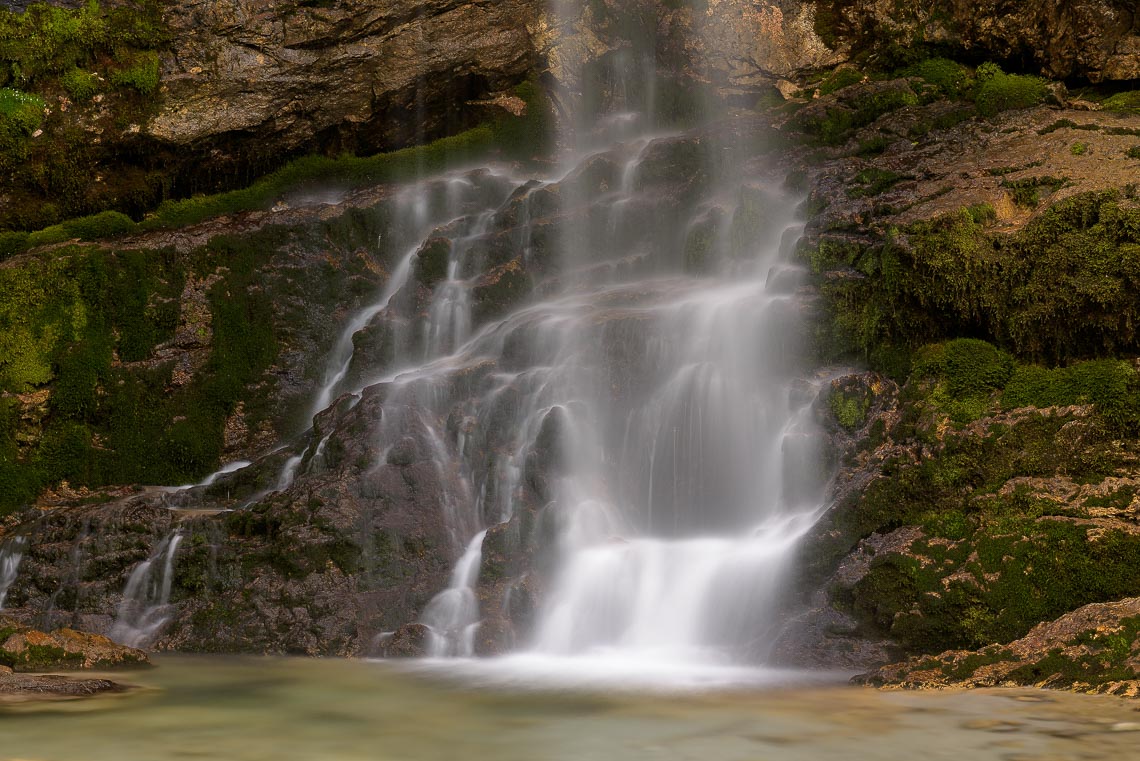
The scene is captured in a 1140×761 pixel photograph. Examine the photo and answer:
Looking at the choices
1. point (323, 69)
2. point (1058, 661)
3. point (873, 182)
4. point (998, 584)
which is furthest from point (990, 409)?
point (323, 69)

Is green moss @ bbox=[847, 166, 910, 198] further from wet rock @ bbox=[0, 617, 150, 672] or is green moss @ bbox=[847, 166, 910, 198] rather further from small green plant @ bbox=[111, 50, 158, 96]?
small green plant @ bbox=[111, 50, 158, 96]

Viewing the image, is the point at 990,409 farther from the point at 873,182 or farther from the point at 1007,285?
the point at 873,182

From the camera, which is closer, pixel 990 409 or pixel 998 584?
pixel 998 584

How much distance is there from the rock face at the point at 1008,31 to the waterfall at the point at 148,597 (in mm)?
17868

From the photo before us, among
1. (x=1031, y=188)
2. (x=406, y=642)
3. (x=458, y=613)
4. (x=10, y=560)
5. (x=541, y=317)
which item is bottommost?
(x=406, y=642)

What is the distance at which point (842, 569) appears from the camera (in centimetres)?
1136

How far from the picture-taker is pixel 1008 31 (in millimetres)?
21000

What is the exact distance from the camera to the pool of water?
23.1ft

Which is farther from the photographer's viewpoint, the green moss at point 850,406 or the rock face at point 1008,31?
the rock face at point 1008,31

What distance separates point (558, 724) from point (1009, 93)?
16.0m

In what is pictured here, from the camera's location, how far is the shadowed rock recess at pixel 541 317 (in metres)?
11.3

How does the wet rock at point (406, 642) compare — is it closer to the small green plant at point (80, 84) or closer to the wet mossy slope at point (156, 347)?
the wet mossy slope at point (156, 347)

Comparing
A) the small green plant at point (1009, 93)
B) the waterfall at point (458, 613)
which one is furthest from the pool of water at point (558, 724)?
the small green plant at point (1009, 93)

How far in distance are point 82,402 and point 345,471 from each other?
783cm
